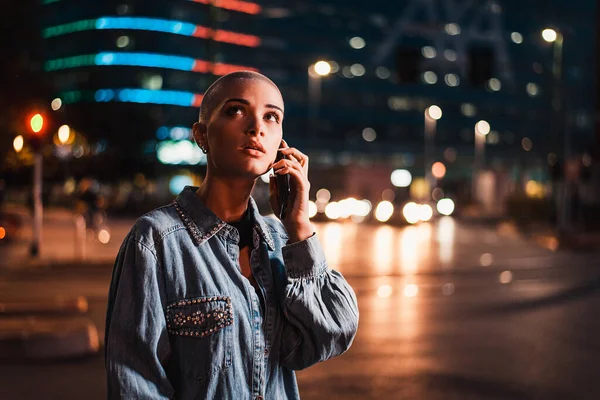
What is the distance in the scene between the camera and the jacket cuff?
258cm

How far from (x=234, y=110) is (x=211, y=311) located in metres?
0.56

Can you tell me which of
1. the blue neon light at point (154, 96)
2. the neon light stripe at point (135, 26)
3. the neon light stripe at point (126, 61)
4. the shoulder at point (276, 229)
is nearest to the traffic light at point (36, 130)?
the shoulder at point (276, 229)

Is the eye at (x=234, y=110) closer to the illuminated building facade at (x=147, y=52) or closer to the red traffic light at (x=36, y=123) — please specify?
the red traffic light at (x=36, y=123)

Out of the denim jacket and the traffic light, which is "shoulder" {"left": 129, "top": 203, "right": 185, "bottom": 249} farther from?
the traffic light

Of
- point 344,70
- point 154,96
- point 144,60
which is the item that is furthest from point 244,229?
point 344,70

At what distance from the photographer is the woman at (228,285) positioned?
2381 millimetres

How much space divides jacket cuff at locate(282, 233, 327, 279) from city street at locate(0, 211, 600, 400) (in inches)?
229

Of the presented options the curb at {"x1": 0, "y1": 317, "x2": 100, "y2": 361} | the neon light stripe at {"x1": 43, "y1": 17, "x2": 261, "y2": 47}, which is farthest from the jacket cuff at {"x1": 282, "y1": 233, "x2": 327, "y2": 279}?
the neon light stripe at {"x1": 43, "y1": 17, "x2": 261, "y2": 47}

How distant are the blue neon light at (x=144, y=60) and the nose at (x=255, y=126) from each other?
3992 inches

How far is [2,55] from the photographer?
1834cm

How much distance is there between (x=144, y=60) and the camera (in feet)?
335

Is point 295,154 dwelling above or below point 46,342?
above

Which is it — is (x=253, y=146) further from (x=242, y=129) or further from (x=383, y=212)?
(x=383, y=212)

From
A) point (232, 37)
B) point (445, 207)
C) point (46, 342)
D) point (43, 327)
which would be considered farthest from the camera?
point (232, 37)
